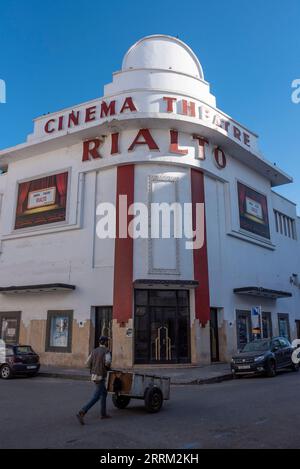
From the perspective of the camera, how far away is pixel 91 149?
2381 centimetres

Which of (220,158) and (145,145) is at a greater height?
(220,158)

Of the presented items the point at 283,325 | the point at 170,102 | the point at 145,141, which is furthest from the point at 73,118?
the point at 283,325

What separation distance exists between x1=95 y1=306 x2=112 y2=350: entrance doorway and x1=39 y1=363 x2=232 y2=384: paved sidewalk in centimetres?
210

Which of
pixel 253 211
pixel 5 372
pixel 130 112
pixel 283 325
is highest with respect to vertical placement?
pixel 130 112

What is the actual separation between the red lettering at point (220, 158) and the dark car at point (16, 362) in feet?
50.2

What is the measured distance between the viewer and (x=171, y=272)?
68.4 feet

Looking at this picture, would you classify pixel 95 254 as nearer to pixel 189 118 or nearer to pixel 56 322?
pixel 56 322

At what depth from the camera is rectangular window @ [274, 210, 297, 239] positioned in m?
31.9

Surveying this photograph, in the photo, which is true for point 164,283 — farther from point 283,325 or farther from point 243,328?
point 283,325

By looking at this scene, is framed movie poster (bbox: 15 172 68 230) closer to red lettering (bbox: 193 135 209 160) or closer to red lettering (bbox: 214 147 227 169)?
red lettering (bbox: 193 135 209 160)

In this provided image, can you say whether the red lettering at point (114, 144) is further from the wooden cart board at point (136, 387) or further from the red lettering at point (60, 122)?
the wooden cart board at point (136, 387)

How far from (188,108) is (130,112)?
337 centimetres
